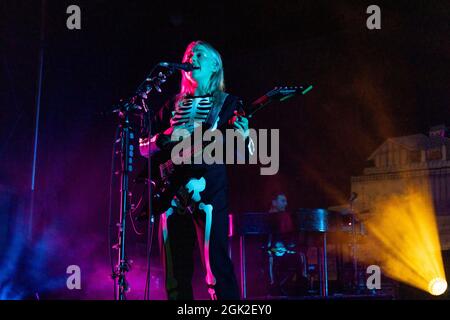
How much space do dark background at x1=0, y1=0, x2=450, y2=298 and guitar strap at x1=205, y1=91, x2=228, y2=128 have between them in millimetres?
2944

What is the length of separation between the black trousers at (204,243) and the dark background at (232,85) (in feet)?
9.25

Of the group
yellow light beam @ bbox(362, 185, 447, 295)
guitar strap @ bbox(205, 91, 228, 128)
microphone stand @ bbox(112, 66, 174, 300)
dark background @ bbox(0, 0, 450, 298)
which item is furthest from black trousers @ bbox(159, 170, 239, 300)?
yellow light beam @ bbox(362, 185, 447, 295)

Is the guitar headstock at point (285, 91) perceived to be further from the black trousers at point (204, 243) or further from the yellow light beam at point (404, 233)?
the yellow light beam at point (404, 233)

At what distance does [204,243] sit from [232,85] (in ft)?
15.7

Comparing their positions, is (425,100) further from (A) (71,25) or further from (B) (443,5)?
(A) (71,25)

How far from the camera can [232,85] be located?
7746 millimetres

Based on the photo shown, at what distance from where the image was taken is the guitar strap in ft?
11.0

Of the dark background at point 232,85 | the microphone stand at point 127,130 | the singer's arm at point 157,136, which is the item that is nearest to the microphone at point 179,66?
the microphone stand at point 127,130

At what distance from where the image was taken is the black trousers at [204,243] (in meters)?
3.21

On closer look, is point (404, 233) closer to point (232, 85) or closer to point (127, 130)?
point (232, 85)

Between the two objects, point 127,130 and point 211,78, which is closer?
point 127,130

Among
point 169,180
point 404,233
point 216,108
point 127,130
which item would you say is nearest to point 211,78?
point 216,108

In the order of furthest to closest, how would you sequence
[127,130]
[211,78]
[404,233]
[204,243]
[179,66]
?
[404,233]
[211,78]
[127,130]
[179,66]
[204,243]
